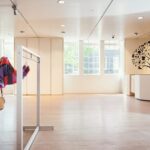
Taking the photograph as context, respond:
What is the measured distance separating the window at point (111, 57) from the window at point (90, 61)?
1.33 feet

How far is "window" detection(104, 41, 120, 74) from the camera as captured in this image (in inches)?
493

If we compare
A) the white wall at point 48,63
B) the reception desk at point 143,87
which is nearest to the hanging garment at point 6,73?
the reception desk at point 143,87

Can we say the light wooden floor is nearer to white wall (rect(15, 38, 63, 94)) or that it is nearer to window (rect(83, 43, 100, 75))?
white wall (rect(15, 38, 63, 94))

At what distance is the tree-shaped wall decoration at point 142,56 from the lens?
36.3ft

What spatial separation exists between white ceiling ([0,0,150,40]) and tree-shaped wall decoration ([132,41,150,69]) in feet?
3.15

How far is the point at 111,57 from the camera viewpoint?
41.2 ft

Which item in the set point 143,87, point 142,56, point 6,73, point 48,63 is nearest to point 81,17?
point 143,87

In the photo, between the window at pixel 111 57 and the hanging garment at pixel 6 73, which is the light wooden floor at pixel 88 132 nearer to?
the hanging garment at pixel 6 73

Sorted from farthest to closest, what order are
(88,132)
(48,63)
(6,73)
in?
(48,63), (88,132), (6,73)

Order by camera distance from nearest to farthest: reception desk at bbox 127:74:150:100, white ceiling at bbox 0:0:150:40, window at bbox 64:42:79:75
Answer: white ceiling at bbox 0:0:150:40 < reception desk at bbox 127:74:150:100 < window at bbox 64:42:79:75

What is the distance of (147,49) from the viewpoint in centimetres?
1113

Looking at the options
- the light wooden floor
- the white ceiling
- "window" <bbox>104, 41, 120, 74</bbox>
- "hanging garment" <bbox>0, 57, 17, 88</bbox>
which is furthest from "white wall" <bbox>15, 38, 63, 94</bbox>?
"hanging garment" <bbox>0, 57, 17, 88</bbox>

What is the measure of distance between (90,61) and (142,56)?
252cm

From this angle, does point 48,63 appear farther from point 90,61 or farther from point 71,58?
point 90,61
